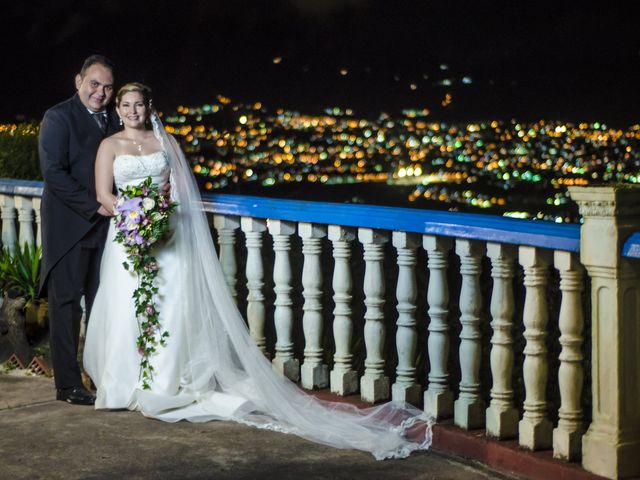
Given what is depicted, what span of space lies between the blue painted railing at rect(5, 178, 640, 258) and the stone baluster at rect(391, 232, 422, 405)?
0.36 feet

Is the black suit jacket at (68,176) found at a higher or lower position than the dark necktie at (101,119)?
lower

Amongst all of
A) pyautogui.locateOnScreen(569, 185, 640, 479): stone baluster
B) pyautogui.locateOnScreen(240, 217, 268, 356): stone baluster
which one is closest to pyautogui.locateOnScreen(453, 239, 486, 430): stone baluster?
pyautogui.locateOnScreen(569, 185, 640, 479): stone baluster

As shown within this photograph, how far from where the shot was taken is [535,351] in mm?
4695

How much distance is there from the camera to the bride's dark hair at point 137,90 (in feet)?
19.4

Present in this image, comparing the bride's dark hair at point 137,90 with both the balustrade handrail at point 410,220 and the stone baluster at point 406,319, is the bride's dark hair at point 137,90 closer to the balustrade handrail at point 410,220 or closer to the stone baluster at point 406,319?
the balustrade handrail at point 410,220

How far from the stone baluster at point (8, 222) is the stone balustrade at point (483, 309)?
6.87ft

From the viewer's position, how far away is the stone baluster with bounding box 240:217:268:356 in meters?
6.11

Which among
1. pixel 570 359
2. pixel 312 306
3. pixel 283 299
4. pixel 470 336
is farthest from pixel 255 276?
pixel 570 359

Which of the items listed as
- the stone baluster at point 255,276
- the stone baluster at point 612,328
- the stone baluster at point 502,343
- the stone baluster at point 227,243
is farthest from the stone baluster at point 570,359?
the stone baluster at point 227,243

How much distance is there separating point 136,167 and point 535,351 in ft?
8.02

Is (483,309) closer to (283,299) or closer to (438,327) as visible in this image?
(438,327)

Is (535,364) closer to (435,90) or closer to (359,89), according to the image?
(435,90)

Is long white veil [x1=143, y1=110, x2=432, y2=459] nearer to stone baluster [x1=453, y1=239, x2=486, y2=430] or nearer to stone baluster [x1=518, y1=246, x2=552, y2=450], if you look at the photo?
stone baluster [x1=453, y1=239, x2=486, y2=430]

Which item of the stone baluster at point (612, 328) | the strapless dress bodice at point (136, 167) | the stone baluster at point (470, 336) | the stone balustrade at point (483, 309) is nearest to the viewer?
the stone baluster at point (612, 328)
